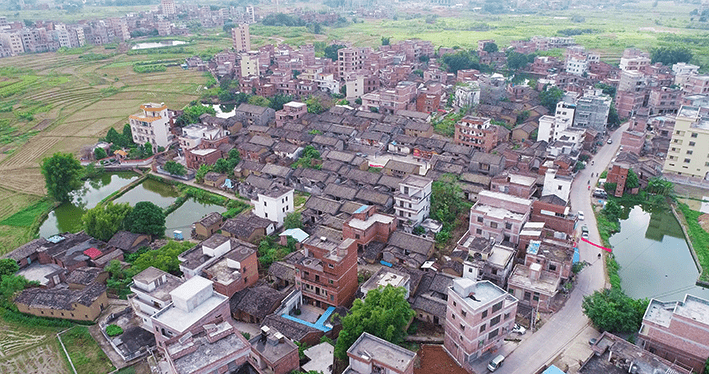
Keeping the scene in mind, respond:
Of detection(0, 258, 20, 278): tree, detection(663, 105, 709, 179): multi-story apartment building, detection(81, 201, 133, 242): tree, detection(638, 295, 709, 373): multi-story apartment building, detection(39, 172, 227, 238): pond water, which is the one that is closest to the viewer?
detection(638, 295, 709, 373): multi-story apartment building

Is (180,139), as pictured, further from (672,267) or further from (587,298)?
(672,267)

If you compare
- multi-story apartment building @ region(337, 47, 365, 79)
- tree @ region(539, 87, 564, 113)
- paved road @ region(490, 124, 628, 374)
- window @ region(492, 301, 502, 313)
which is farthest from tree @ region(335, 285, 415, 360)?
multi-story apartment building @ region(337, 47, 365, 79)

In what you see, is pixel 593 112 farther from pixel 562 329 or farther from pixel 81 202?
pixel 81 202

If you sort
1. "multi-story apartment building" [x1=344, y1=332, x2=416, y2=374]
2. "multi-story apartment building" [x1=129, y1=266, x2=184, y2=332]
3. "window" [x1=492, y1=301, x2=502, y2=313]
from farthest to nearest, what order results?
"multi-story apartment building" [x1=129, y1=266, x2=184, y2=332] < "window" [x1=492, y1=301, x2=502, y2=313] < "multi-story apartment building" [x1=344, y1=332, x2=416, y2=374]

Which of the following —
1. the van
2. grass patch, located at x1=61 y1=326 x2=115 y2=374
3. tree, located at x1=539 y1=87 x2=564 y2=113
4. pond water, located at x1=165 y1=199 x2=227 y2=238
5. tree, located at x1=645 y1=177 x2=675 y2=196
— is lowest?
pond water, located at x1=165 y1=199 x2=227 y2=238

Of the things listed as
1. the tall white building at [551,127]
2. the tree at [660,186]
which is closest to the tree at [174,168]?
the tall white building at [551,127]

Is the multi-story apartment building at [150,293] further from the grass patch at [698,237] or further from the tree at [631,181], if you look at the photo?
the tree at [631,181]

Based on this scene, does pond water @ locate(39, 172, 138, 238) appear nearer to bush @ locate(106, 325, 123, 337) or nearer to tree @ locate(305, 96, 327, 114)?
bush @ locate(106, 325, 123, 337)
